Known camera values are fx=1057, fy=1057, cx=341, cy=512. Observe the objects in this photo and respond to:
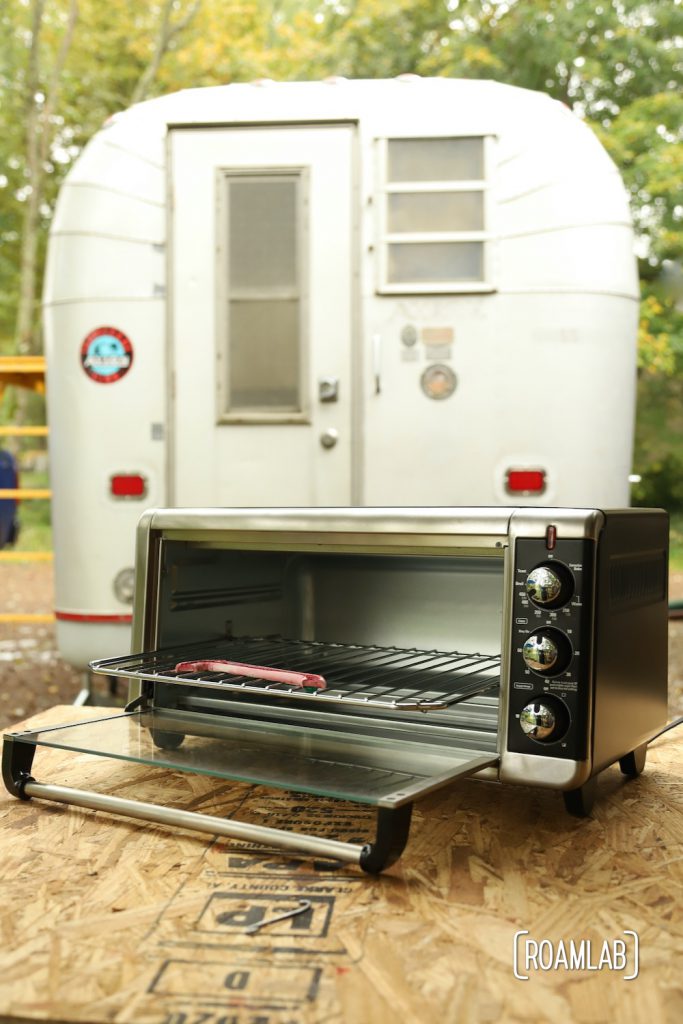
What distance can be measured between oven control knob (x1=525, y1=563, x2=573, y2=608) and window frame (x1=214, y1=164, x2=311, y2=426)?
219cm

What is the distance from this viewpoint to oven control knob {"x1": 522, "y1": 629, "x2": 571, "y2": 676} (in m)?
1.50

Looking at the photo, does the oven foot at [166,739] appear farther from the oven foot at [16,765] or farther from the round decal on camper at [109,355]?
the round decal on camper at [109,355]

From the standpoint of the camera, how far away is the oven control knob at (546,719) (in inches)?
58.7

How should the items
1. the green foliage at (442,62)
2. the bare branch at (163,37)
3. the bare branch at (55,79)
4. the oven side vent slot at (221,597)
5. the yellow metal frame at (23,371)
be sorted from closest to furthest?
the oven side vent slot at (221,597)
the yellow metal frame at (23,371)
the green foliage at (442,62)
the bare branch at (55,79)
the bare branch at (163,37)

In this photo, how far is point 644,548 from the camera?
1797mm

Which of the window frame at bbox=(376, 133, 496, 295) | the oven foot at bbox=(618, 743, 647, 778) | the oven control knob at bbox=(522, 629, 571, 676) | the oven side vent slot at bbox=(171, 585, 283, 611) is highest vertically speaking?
the window frame at bbox=(376, 133, 496, 295)

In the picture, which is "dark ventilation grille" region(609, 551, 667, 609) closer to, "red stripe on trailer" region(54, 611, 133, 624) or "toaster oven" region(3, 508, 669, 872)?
"toaster oven" region(3, 508, 669, 872)

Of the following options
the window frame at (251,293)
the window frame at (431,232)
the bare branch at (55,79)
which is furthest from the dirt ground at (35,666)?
the bare branch at (55,79)

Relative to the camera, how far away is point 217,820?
151 centimetres

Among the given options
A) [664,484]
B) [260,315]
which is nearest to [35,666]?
[260,315]

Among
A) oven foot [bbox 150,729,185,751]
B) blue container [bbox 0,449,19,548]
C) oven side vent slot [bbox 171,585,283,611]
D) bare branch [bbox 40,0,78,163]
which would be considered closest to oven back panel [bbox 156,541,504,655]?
oven side vent slot [bbox 171,585,283,611]

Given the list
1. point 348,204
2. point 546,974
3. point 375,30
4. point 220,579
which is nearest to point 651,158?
point 375,30

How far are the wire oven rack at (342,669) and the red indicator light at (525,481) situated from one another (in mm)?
1470

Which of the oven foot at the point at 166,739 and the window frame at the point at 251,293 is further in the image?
the window frame at the point at 251,293
